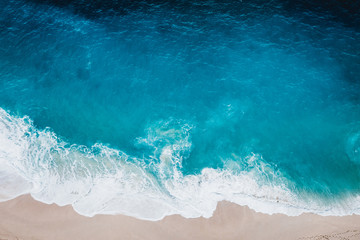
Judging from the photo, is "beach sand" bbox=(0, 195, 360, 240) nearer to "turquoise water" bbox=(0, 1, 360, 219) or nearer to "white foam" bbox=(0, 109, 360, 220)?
"white foam" bbox=(0, 109, 360, 220)

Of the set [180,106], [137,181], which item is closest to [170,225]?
[137,181]

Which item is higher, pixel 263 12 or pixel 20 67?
pixel 263 12

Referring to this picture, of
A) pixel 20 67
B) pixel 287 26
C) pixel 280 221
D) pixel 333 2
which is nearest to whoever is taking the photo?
pixel 280 221

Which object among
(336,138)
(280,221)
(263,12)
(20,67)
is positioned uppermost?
(263,12)

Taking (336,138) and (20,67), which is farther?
(20,67)

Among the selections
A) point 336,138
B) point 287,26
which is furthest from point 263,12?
point 336,138

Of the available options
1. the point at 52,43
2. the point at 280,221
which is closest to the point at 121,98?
the point at 52,43

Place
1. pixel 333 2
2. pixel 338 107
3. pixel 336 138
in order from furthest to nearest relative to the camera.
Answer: pixel 333 2 < pixel 338 107 < pixel 336 138

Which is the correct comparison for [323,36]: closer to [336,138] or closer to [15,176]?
[336,138]
